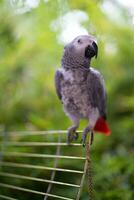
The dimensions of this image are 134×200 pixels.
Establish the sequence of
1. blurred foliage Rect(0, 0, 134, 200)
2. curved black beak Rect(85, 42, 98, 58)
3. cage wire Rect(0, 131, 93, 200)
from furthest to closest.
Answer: blurred foliage Rect(0, 0, 134, 200) < cage wire Rect(0, 131, 93, 200) < curved black beak Rect(85, 42, 98, 58)

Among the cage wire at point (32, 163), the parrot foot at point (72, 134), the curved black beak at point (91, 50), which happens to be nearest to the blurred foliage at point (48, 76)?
the cage wire at point (32, 163)

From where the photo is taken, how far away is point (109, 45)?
156cm

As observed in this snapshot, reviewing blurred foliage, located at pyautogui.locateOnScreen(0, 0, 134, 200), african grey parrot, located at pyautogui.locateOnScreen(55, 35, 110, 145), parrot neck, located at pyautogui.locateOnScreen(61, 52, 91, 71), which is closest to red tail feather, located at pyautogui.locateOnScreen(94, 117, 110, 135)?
african grey parrot, located at pyautogui.locateOnScreen(55, 35, 110, 145)

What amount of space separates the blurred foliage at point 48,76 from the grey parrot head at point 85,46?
0.56 m

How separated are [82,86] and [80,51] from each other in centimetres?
7

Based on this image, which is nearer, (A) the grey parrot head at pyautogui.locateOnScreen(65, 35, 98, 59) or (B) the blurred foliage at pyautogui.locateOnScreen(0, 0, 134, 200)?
(A) the grey parrot head at pyautogui.locateOnScreen(65, 35, 98, 59)

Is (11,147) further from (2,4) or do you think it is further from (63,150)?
(2,4)

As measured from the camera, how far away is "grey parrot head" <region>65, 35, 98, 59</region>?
681 mm

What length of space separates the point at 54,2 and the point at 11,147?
49 centimetres

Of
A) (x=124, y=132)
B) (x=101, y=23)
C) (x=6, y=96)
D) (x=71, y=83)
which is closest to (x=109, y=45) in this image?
(x=101, y=23)

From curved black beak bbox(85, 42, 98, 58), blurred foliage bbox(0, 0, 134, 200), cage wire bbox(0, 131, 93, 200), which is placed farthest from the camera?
blurred foliage bbox(0, 0, 134, 200)

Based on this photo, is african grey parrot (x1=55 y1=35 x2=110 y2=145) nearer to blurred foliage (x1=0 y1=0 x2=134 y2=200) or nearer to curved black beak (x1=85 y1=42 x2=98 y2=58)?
curved black beak (x1=85 y1=42 x2=98 y2=58)

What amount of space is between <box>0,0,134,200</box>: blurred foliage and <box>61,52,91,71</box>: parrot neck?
21.4 inches

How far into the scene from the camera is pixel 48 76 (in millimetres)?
1545
